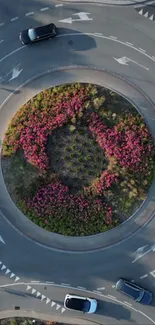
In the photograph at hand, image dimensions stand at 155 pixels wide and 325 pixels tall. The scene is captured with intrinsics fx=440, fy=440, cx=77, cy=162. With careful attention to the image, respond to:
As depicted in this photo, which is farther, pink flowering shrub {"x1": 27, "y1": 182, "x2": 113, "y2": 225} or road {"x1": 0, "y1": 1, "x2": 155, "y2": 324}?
road {"x1": 0, "y1": 1, "x2": 155, "y2": 324}

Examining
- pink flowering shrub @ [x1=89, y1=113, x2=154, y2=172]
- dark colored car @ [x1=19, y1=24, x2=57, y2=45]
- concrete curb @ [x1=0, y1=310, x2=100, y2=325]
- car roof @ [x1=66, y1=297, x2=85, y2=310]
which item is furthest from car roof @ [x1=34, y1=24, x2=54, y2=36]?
concrete curb @ [x1=0, y1=310, x2=100, y2=325]

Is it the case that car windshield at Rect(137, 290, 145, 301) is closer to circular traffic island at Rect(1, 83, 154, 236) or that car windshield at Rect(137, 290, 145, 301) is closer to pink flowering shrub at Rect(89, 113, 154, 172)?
circular traffic island at Rect(1, 83, 154, 236)

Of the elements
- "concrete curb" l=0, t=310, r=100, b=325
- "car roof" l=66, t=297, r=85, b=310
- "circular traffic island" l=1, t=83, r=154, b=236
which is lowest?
"concrete curb" l=0, t=310, r=100, b=325

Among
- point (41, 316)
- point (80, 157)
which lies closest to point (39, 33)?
point (80, 157)

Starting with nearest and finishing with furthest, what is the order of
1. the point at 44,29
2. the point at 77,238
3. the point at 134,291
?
the point at 134,291 → the point at 44,29 → the point at 77,238

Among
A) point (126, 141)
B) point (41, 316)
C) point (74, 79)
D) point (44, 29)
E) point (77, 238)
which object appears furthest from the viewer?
point (41, 316)

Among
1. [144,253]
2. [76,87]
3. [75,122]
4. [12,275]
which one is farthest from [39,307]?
[76,87]

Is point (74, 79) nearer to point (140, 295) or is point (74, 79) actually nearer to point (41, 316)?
point (140, 295)
